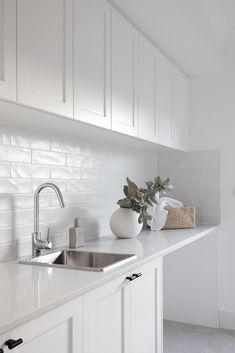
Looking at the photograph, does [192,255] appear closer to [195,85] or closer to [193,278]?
[193,278]

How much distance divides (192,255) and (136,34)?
2.03 meters

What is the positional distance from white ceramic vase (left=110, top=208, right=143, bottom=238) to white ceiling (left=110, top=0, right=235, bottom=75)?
3.98 feet

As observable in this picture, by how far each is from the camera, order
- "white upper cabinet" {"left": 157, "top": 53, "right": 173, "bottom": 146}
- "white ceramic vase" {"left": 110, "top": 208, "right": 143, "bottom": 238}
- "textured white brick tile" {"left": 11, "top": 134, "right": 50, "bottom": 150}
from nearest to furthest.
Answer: "textured white brick tile" {"left": 11, "top": 134, "right": 50, "bottom": 150}
"white ceramic vase" {"left": 110, "top": 208, "right": 143, "bottom": 238}
"white upper cabinet" {"left": 157, "top": 53, "right": 173, "bottom": 146}

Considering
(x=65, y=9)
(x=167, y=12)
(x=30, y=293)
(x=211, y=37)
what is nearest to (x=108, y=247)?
(x=30, y=293)

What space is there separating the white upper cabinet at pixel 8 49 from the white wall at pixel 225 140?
235 cm

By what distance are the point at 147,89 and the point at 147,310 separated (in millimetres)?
1426

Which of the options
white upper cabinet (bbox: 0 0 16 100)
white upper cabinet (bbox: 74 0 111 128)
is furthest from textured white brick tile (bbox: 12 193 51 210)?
white upper cabinet (bbox: 0 0 16 100)

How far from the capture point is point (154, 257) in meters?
1.89

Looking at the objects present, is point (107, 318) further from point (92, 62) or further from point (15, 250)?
point (92, 62)

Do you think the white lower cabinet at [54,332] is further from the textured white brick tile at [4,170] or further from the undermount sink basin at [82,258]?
the textured white brick tile at [4,170]

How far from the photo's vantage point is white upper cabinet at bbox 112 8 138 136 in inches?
81.8

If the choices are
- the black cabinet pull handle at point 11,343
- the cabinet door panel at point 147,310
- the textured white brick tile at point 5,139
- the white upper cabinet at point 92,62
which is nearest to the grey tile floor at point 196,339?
the cabinet door panel at point 147,310

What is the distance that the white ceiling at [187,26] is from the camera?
2189mm

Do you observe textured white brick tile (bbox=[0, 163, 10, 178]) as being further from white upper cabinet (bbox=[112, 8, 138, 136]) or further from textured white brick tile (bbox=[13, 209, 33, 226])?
white upper cabinet (bbox=[112, 8, 138, 136])
